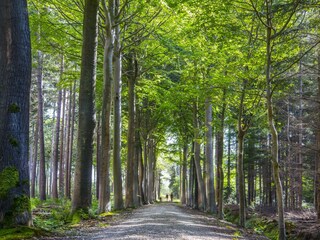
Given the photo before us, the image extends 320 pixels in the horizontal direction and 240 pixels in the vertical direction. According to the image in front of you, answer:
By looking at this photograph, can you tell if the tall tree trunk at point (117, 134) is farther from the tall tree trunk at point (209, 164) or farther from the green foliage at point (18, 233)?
the green foliage at point (18, 233)

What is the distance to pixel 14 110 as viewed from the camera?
6480mm

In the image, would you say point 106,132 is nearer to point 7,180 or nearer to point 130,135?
point 130,135

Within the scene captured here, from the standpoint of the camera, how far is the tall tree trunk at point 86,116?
9.91 metres

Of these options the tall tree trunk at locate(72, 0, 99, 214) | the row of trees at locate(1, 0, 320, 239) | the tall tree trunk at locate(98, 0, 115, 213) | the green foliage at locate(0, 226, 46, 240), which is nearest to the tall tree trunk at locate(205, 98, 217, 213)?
the row of trees at locate(1, 0, 320, 239)

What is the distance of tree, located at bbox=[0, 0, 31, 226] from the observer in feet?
20.6

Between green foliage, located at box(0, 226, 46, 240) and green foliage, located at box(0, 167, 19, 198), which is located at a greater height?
green foliage, located at box(0, 167, 19, 198)

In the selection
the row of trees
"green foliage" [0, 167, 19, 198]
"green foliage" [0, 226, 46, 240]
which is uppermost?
the row of trees

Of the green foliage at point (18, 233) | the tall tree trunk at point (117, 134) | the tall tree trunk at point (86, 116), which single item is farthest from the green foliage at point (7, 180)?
the tall tree trunk at point (117, 134)

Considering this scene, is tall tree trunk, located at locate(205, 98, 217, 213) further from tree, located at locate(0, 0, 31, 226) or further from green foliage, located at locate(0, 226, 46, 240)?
green foliage, located at locate(0, 226, 46, 240)

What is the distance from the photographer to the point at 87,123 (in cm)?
1006

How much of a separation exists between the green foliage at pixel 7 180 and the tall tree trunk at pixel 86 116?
363 cm

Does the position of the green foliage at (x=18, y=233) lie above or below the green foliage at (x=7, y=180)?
below

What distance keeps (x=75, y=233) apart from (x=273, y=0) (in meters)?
8.36

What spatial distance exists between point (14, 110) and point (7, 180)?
4.18 ft
